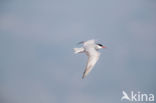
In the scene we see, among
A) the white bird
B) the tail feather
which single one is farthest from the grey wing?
the tail feather

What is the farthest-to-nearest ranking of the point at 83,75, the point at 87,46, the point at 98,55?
the point at 87,46, the point at 98,55, the point at 83,75

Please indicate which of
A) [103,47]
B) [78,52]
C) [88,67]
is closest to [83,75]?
[88,67]

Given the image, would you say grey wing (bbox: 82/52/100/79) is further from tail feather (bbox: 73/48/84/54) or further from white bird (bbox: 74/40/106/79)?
tail feather (bbox: 73/48/84/54)

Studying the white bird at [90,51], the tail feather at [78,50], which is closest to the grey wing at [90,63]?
the white bird at [90,51]

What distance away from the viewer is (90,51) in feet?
26.1

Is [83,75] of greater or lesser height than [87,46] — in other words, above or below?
below

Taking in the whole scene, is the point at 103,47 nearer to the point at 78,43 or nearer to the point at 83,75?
the point at 78,43

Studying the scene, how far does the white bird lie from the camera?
743 cm

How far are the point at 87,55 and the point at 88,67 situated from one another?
467mm

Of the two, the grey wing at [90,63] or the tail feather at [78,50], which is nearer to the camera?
the grey wing at [90,63]

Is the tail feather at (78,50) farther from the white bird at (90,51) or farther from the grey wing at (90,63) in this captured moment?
the grey wing at (90,63)

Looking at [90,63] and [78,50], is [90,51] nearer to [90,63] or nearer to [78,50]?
[78,50]

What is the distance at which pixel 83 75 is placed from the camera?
7.25m

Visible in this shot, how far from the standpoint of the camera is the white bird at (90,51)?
7.43m
